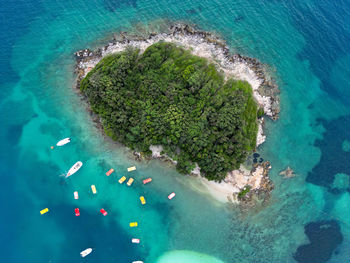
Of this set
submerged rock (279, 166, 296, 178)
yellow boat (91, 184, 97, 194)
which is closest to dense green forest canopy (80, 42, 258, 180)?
submerged rock (279, 166, 296, 178)

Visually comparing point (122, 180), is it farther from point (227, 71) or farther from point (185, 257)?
point (227, 71)

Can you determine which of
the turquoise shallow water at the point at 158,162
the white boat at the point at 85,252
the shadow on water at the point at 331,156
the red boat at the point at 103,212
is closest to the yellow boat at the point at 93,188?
the turquoise shallow water at the point at 158,162

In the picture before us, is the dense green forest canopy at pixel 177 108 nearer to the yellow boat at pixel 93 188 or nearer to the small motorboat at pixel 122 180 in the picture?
the small motorboat at pixel 122 180

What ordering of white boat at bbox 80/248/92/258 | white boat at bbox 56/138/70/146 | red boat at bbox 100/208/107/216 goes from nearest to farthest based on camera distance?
1. white boat at bbox 80/248/92/258
2. red boat at bbox 100/208/107/216
3. white boat at bbox 56/138/70/146

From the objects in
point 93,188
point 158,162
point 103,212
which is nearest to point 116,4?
point 158,162

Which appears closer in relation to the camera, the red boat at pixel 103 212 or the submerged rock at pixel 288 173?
the red boat at pixel 103 212

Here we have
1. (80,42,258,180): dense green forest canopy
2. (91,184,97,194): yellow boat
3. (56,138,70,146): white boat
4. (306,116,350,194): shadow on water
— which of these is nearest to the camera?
(80,42,258,180): dense green forest canopy

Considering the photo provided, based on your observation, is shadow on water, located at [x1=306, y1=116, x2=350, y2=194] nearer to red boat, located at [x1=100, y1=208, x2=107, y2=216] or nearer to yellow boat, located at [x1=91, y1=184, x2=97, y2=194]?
red boat, located at [x1=100, y1=208, x2=107, y2=216]
